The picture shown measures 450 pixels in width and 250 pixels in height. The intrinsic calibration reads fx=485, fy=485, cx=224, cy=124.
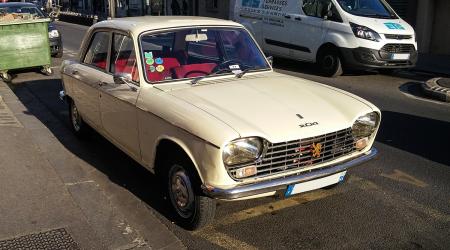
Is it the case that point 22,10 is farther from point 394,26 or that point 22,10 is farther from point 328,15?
point 394,26

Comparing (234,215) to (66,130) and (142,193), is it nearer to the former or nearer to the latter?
(142,193)

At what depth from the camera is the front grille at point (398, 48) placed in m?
10.3

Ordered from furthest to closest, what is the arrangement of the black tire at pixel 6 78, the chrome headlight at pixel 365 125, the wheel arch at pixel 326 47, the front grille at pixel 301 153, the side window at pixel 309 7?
the side window at pixel 309 7 → the wheel arch at pixel 326 47 → the black tire at pixel 6 78 → the chrome headlight at pixel 365 125 → the front grille at pixel 301 153

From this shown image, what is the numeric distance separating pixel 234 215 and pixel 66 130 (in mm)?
3438

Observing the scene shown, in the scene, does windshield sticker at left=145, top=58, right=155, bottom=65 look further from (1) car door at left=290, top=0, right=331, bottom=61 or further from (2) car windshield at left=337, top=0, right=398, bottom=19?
(2) car windshield at left=337, top=0, right=398, bottom=19

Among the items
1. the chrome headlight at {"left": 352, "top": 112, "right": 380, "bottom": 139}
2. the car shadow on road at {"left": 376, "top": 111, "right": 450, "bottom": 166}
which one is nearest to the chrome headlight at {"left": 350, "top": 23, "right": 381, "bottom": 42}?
the car shadow on road at {"left": 376, "top": 111, "right": 450, "bottom": 166}

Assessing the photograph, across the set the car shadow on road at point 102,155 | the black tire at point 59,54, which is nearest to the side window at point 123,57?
the car shadow on road at point 102,155

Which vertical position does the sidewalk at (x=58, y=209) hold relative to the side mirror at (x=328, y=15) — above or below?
below

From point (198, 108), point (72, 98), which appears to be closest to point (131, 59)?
point (198, 108)

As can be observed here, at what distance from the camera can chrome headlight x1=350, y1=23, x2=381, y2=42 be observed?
1027 cm

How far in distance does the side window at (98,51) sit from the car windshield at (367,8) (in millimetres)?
6963

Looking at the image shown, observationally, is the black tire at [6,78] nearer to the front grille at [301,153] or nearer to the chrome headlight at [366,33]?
the chrome headlight at [366,33]

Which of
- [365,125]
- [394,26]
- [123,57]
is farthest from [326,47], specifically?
[365,125]

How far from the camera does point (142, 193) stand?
181 inches
